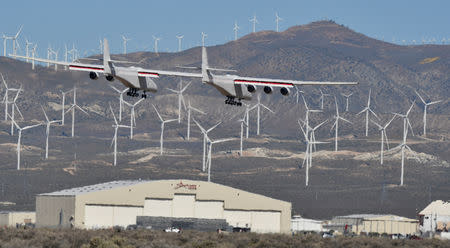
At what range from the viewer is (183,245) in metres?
144

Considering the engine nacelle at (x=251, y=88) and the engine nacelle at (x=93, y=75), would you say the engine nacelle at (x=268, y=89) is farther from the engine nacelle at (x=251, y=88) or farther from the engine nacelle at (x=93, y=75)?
the engine nacelle at (x=93, y=75)

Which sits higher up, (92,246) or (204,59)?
(204,59)

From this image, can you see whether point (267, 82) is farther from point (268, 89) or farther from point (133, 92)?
point (133, 92)

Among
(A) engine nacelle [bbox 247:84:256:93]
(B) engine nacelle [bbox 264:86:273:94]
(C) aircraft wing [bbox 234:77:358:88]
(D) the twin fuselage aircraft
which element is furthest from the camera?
(B) engine nacelle [bbox 264:86:273:94]

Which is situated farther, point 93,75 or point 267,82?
point 267,82

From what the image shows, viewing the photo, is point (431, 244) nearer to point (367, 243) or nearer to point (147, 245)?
point (367, 243)

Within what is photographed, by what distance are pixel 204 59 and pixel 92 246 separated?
32282 millimetres

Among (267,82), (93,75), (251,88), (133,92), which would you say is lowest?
(133,92)

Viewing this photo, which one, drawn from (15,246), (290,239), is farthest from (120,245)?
(290,239)

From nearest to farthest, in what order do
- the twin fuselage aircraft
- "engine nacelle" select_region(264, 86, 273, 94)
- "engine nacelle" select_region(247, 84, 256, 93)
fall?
1. the twin fuselage aircraft
2. "engine nacelle" select_region(247, 84, 256, 93)
3. "engine nacelle" select_region(264, 86, 273, 94)

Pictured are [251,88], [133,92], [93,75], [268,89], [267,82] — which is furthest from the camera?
[268,89]

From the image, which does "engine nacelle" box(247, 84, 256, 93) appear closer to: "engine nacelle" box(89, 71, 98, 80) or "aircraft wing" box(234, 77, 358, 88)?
"aircraft wing" box(234, 77, 358, 88)

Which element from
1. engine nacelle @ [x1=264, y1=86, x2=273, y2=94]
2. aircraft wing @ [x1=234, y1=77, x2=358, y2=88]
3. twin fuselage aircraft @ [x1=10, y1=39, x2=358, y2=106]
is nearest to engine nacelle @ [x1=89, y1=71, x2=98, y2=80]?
twin fuselage aircraft @ [x1=10, y1=39, x2=358, y2=106]

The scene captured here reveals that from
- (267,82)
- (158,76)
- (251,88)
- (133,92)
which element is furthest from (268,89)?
(133,92)
